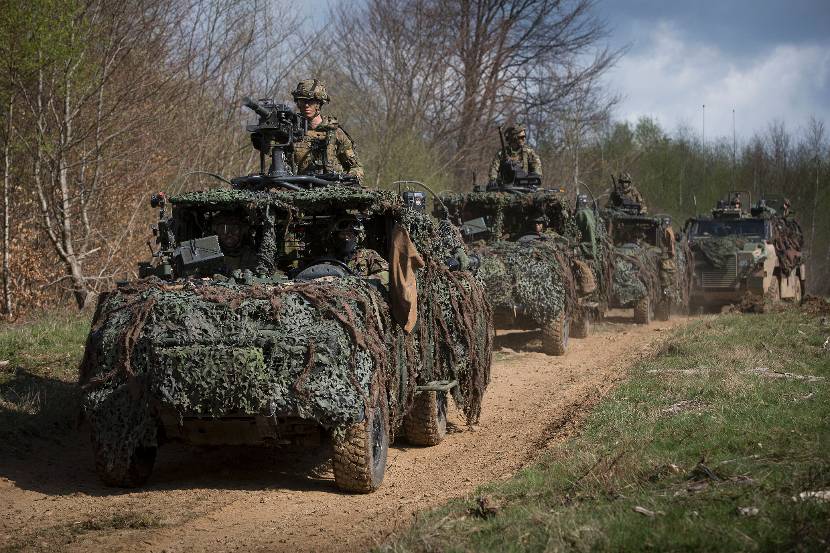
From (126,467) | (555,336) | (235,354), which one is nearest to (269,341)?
Result: (235,354)

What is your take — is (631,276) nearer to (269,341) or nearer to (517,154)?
(517,154)

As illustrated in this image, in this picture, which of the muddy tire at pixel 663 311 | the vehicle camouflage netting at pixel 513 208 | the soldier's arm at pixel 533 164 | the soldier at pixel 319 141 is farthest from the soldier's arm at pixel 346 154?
the muddy tire at pixel 663 311

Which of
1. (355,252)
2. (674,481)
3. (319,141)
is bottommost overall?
(674,481)

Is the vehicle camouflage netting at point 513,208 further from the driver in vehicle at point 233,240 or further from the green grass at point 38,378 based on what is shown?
the driver in vehicle at point 233,240

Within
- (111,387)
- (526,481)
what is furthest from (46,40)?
(526,481)

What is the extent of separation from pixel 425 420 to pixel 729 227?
49.8ft

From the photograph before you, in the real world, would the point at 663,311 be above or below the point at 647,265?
below

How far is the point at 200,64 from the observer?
1853 cm

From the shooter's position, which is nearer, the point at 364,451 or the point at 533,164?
the point at 364,451

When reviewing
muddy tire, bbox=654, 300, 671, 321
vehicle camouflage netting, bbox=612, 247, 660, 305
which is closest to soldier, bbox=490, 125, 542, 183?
vehicle camouflage netting, bbox=612, 247, 660, 305

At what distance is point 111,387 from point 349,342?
167 centimetres

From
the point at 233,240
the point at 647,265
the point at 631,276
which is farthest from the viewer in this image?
the point at 647,265

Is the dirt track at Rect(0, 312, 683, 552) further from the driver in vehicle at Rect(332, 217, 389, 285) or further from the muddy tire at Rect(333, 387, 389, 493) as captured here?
the driver in vehicle at Rect(332, 217, 389, 285)

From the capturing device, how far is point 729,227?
22.1m
